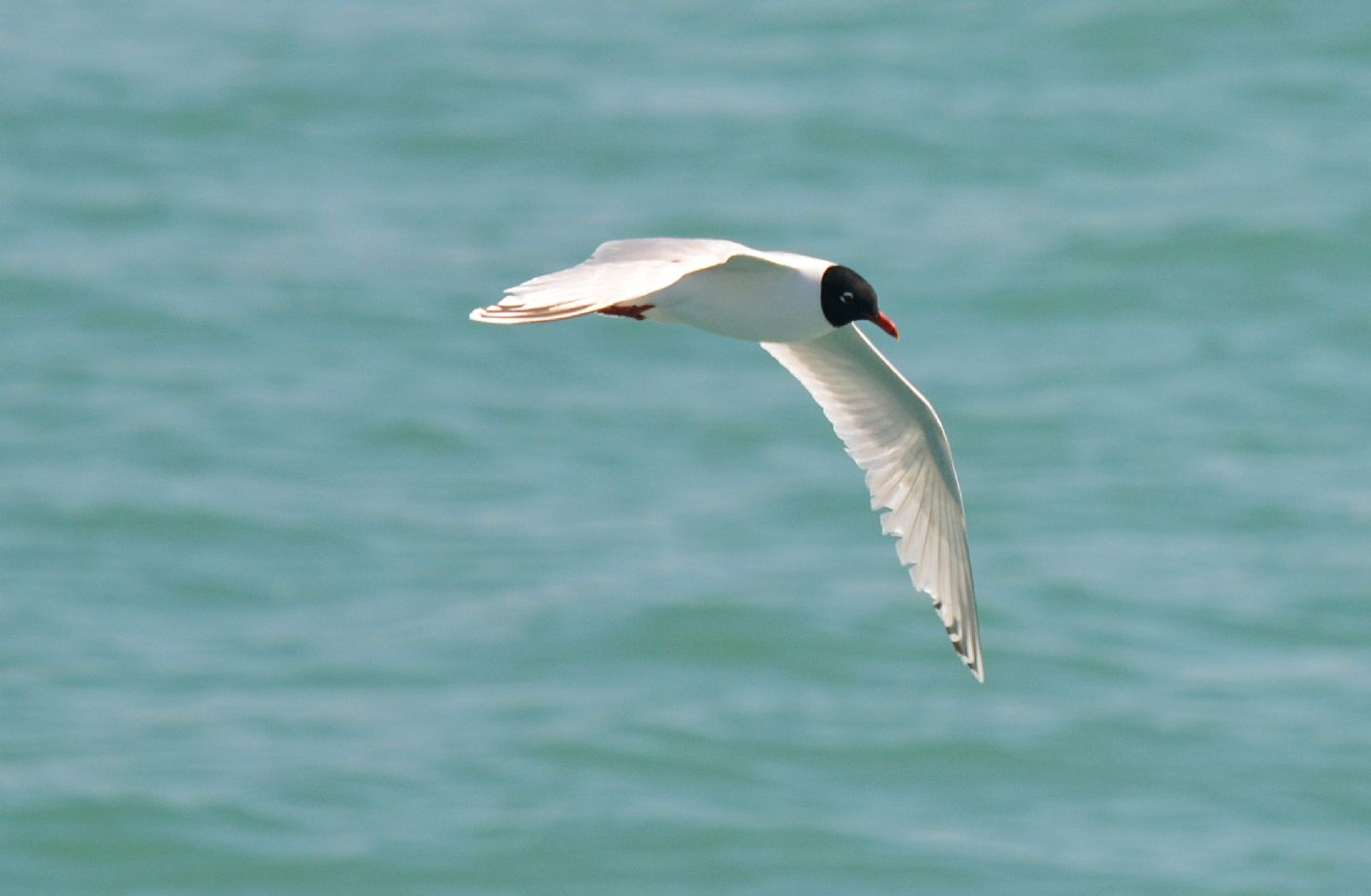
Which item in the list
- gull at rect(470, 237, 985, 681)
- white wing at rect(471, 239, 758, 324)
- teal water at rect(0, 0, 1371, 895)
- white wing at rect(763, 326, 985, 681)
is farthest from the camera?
teal water at rect(0, 0, 1371, 895)

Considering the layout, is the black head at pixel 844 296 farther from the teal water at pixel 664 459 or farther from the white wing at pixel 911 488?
the teal water at pixel 664 459

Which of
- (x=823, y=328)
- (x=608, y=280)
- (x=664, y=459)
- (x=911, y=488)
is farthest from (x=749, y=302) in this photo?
(x=664, y=459)

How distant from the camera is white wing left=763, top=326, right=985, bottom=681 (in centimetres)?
982

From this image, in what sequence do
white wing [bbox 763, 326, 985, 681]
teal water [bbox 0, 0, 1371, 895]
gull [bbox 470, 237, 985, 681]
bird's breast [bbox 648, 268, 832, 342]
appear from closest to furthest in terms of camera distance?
gull [bbox 470, 237, 985, 681] → bird's breast [bbox 648, 268, 832, 342] → white wing [bbox 763, 326, 985, 681] → teal water [bbox 0, 0, 1371, 895]

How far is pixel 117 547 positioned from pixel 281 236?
18.0 feet

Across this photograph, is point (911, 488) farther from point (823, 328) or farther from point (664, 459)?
point (664, 459)

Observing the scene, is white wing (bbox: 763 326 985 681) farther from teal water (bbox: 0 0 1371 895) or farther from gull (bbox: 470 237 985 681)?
teal water (bbox: 0 0 1371 895)

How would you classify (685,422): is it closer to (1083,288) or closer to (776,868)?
(1083,288)

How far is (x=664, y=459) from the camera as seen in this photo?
1841 cm

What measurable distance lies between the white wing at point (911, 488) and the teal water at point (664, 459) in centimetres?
417

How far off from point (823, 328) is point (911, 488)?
1794 mm

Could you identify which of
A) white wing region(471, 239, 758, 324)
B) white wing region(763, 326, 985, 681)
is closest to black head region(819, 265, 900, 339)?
white wing region(471, 239, 758, 324)

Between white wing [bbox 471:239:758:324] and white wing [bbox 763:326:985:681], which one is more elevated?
white wing [bbox 471:239:758:324]

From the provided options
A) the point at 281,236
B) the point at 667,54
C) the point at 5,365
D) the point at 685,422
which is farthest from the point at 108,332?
the point at 667,54
